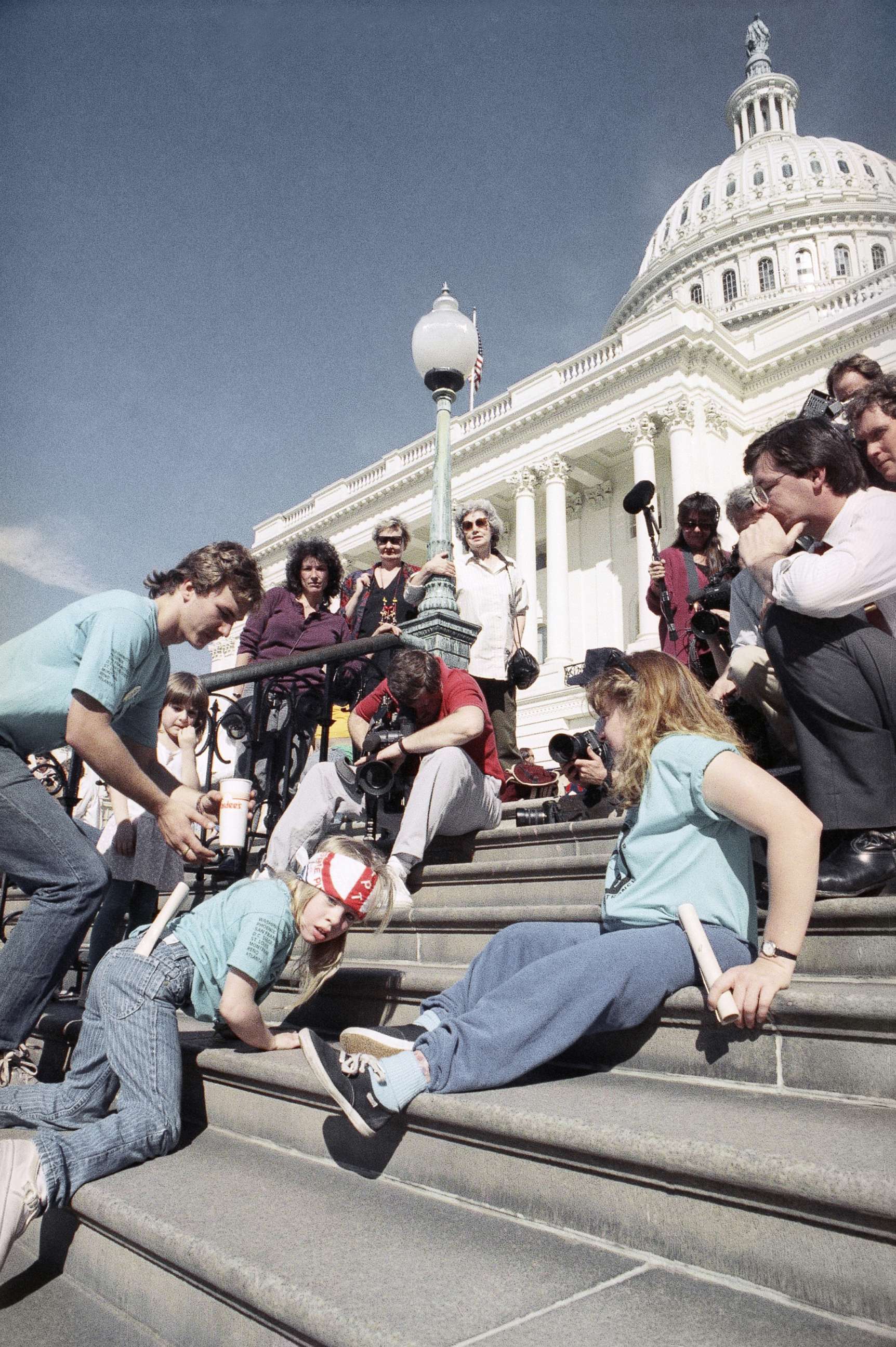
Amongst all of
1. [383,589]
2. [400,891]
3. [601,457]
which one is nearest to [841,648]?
[400,891]

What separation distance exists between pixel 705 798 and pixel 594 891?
1.12 metres

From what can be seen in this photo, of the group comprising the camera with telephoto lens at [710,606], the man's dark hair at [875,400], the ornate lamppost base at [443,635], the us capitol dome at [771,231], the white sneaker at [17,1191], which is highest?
the us capitol dome at [771,231]

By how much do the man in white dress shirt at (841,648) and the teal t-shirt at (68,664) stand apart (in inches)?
78.3

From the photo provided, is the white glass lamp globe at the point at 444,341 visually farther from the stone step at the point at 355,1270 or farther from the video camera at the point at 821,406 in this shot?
the stone step at the point at 355,1270

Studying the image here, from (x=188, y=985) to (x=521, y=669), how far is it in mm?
3581

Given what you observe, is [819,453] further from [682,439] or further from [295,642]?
[682,439]

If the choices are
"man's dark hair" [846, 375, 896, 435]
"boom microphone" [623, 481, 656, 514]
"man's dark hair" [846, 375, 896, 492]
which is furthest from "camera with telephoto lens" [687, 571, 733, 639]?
"boom microphone" [623, 481, 656, 514]

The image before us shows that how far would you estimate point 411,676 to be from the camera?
4047mm

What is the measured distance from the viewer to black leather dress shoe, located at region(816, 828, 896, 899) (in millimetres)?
2326

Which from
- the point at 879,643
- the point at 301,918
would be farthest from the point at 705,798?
the point at 301,918

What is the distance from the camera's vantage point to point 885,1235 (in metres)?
1.23

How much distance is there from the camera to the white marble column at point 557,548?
29875 millimetres

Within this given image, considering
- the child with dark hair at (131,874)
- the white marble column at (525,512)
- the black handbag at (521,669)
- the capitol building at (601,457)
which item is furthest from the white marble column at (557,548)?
the child with dark hair at (131,874)

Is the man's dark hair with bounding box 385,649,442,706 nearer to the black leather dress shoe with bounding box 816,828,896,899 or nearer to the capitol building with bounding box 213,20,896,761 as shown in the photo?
the black leather dress shoe with bounding box 816,828,896,899
